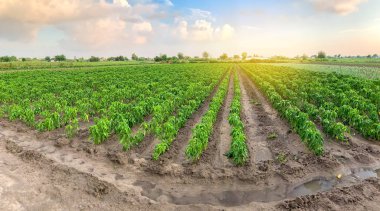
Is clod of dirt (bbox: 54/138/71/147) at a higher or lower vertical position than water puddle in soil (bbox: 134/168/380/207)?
higher

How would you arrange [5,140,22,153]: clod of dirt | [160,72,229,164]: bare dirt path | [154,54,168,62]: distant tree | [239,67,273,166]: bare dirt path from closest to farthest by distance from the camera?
1. [160,72,229,164]: bare dirt path
2. [239,67,273,166]: bare dirt path
3. [5,140,22,153]: clod of dirt
4. [154,54,168,62]: distant tree

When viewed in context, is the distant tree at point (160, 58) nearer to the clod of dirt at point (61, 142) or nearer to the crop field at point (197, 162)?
the crop field at point (197, 162)

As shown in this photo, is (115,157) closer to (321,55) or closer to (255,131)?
(255,131)

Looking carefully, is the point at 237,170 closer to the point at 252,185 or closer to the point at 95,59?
the point at 252,185

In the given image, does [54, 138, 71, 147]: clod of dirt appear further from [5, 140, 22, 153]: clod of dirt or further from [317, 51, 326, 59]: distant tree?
[317, 51, 326, 59]: distant tree

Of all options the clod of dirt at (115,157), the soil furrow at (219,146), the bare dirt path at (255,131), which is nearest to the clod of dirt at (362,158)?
the bare dirt path at (255,131)

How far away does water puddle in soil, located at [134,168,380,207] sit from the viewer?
727 centimetres

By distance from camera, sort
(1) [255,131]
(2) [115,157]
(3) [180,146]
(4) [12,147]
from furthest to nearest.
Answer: (1) [255,131]
(4) [12,147]
(3) [180,146]
(2) [115,157]

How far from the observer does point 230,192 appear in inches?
301

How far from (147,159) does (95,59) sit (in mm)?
125587

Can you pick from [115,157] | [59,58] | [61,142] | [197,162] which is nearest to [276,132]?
[197,162]

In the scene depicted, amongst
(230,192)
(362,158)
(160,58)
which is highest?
(160,58)

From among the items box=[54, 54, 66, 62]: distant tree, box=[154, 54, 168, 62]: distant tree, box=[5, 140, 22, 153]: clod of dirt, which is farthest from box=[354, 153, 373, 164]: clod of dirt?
box=[154, 54, 168, 62]: distant tree


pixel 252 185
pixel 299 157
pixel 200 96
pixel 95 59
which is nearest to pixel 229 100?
pixel 200 96
